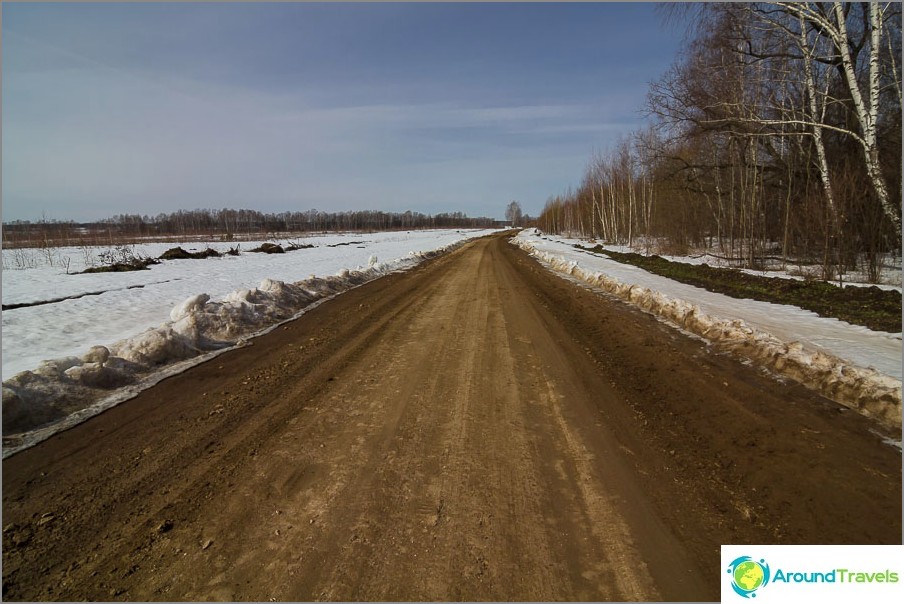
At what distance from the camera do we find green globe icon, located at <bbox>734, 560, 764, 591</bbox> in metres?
2.39

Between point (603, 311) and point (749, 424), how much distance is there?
6.21 m

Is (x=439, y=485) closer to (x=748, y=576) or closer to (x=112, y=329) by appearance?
(x=748, y=576)

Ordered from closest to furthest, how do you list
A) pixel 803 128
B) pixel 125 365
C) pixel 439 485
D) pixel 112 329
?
pixel 439 485, pixel 125 365, pixel 112 329, pixel 803 128

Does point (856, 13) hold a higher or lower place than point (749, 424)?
higher

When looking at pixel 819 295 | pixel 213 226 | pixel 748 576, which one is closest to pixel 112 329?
pixel 748 576

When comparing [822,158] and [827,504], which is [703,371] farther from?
[822,158]

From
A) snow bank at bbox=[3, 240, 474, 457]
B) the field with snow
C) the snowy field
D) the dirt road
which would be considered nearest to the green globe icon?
the dirt road

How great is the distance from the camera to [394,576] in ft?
7.82

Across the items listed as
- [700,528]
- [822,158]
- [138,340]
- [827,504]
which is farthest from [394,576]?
[822,158]

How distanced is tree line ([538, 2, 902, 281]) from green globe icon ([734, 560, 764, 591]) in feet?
45.0

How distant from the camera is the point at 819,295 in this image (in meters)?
11.3

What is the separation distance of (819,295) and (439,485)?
12891 mm

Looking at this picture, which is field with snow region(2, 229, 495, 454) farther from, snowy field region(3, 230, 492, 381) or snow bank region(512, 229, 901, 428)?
snow bank region(512, 229, 901, 428)

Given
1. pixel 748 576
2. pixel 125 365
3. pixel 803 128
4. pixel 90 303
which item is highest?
pixel 803 128
